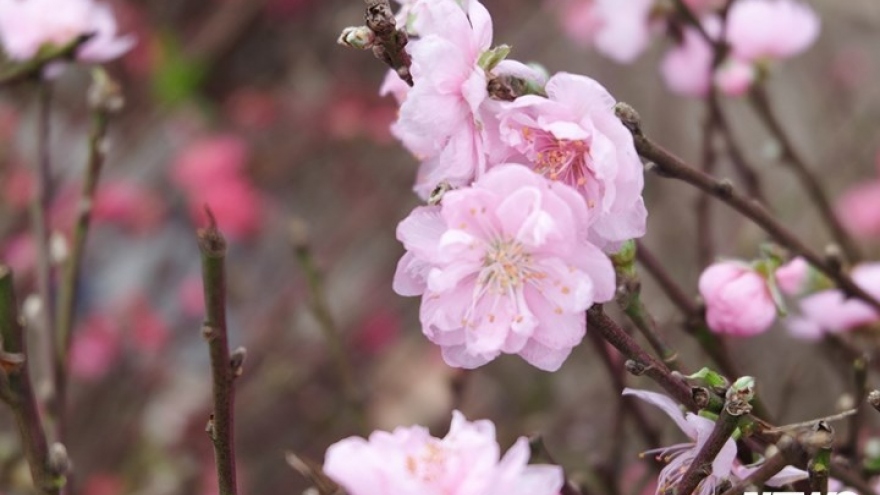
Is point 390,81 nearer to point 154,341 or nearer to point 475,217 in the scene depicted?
point 475,217

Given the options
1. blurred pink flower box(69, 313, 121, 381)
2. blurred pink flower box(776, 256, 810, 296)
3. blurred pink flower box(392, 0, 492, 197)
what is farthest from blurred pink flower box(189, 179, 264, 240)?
blurred pink flower box(392, 0, 492, 197)

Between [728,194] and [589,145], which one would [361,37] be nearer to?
[589,145]

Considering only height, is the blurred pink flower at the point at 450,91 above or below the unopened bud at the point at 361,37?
below

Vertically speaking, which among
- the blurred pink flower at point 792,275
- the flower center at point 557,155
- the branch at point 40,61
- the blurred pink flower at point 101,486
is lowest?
the blurred pink flower at point 101,486

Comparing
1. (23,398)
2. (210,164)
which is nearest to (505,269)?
(23,398)

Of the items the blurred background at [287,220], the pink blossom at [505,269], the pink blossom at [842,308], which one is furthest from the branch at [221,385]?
the blurred background at [287,220]

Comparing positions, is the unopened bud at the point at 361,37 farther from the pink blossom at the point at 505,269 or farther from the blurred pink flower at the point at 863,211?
the blurred pink flower at the point at 863,211

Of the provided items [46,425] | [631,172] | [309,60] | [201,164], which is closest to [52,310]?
[46,425]
